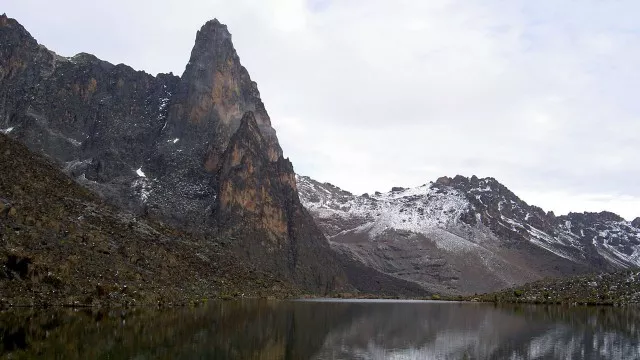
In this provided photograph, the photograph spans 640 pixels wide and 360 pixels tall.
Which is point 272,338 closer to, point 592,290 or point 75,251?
point 75,251

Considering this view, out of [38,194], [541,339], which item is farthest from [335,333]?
[38,194]

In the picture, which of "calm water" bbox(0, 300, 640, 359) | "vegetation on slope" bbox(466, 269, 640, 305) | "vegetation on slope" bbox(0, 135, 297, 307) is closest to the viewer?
"calm water" bbox(0, 300, 640, 359)

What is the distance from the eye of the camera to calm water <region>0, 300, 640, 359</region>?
165ft

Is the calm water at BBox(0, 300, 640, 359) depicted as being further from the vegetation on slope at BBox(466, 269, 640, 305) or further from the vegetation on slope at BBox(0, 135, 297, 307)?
the vegetation on slope at BBox(466, 269, 640, 305)

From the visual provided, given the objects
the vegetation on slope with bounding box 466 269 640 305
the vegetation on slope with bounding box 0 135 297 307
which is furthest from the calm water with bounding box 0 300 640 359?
the vegetation on slope with bounding box 466 269 640 305

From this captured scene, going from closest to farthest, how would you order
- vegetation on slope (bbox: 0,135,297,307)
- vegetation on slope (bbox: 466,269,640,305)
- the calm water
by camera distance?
the calm water < vegetation on slope (bbox: 0,135,297,307) < vegetation on slope (bbox: 466,269,640,305)

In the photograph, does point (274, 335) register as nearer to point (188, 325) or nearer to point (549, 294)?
point (188, 325)

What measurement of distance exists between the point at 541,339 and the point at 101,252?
233ft

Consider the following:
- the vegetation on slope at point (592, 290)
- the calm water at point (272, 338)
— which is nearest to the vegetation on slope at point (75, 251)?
the calm water at point (272, 338)

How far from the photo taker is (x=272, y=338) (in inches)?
2547

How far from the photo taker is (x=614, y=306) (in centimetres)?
14700

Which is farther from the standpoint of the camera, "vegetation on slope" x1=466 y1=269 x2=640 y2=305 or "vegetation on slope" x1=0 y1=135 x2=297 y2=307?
"vegetation on slope" x1=466 y1=269 x2=640 y2=305

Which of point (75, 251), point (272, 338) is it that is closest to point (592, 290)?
point (272, 338)

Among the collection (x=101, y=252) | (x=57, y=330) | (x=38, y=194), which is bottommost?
(x=57, y=330)
